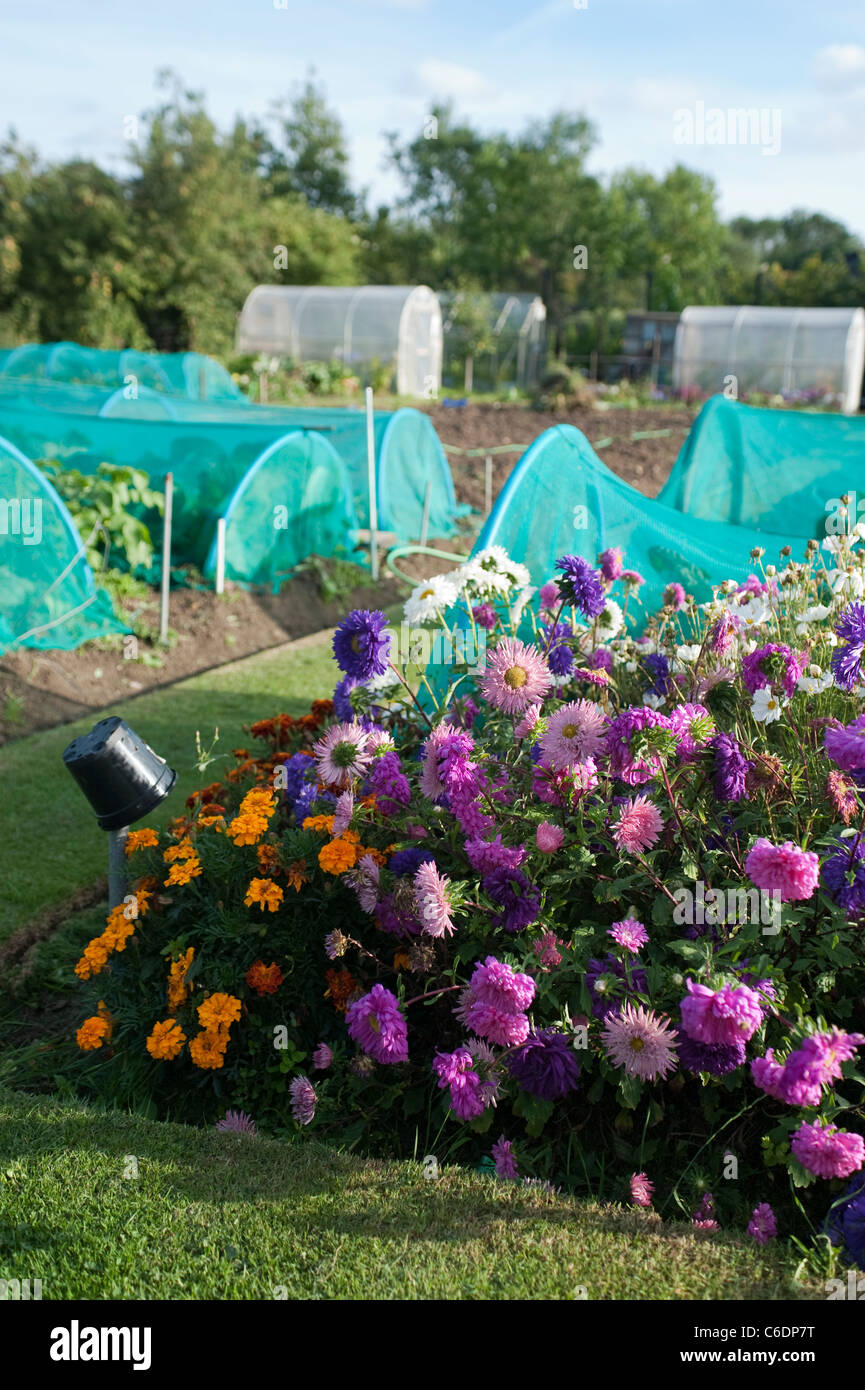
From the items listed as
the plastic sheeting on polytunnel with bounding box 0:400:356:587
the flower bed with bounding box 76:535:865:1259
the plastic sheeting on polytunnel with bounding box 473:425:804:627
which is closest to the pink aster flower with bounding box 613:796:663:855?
the flower bed with bounding box 76:535:865:1259

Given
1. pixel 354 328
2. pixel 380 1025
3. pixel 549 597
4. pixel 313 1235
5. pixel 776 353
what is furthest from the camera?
pixel 776 353

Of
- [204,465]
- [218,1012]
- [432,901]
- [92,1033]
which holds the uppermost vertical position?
[204,465]

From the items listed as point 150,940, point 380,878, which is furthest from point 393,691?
point 150,940

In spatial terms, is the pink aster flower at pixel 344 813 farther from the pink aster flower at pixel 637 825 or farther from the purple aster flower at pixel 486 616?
the purple aster flower at pixel 486 616

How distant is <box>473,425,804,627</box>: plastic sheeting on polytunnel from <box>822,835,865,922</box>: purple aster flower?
8.24 ft

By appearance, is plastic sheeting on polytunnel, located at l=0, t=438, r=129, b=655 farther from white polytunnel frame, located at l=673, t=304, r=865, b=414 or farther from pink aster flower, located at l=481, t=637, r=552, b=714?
white polytunnel frame, located at l=673, t=304, r=865, b=414

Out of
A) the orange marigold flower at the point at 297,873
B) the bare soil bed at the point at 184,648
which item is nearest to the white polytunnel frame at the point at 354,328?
the bare soil bed at the point at 184,648

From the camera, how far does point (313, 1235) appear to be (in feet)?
6.89

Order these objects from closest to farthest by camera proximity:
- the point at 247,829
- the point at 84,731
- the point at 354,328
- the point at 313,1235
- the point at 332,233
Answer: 1. the point at 313,1235
2. the point at 247,829
3. the point at 84,731
4. the point at 354,328
5. the point at 332,233

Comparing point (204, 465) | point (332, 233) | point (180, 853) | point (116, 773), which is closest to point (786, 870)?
point (180, 853)

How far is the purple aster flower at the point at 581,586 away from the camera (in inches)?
108

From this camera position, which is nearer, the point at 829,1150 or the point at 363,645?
the point at 829,1150

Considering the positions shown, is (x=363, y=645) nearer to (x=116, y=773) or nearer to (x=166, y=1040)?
(x=116, y=773)

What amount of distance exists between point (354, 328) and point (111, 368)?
1052 cm
